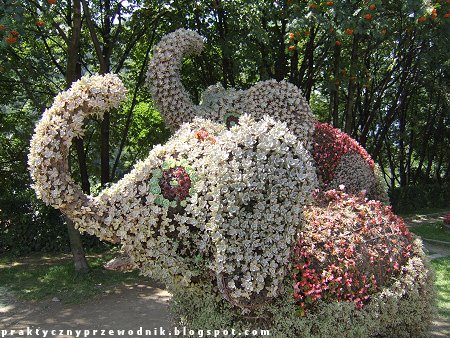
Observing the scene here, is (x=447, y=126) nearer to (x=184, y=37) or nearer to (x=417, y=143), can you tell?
(x=417, y=143)

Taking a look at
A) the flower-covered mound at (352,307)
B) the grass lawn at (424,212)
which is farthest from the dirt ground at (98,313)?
the grass lawn at (424,212)

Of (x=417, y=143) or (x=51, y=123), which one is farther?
(x=417, y=143)

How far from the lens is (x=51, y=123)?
3.17 m

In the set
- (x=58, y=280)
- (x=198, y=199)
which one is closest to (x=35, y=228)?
(x=58, y=280)

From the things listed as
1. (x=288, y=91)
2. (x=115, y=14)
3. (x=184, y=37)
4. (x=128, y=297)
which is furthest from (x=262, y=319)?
(x=115, y=14)

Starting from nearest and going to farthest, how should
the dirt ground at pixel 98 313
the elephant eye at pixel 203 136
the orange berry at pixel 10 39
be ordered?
the elephant eye at pixel 203 136 → the orange berry at pixel 10 39 → the dirt ground at pixel 98 313

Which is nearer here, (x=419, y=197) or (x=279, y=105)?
(x=279, y=105)

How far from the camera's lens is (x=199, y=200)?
3.23 metres

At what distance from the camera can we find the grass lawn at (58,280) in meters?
7.14

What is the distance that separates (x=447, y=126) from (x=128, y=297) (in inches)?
637

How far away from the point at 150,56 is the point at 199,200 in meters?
9.25

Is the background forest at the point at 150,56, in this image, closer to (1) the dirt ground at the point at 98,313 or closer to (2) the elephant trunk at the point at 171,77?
(2) the elephant trunk at the point at 171,77

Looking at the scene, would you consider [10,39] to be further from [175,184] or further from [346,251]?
[346,251]

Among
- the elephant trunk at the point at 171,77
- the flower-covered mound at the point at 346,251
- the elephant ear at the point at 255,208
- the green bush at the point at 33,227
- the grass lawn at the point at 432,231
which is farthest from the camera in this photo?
the grass lawn at the point at 432,231
